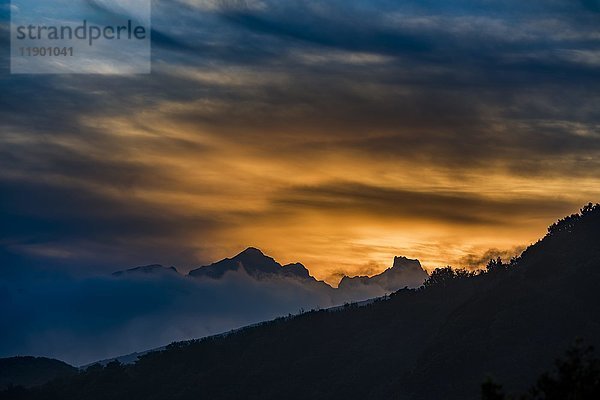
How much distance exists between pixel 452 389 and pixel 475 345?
15.0 metres

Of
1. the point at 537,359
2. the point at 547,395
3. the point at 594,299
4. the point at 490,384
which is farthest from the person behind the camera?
the point at 594,299

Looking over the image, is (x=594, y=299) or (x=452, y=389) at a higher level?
(x=594, y=299)

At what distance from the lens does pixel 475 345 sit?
199250 mm

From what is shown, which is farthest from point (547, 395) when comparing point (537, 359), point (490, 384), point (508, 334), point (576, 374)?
point (508, 334)

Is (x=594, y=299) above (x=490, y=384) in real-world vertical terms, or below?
above

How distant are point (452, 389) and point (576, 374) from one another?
5795 inches

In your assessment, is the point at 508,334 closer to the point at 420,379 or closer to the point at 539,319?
the point at 539,319

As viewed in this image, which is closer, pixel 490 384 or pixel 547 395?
pixel 490 384

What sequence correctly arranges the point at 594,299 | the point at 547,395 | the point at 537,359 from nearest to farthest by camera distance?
the point at 547,395
the point at 537,359
the point at 594,299

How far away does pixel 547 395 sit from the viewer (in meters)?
46.2

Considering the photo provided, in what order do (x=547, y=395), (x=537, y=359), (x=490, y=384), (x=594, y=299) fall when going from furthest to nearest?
(x=594, y=299), (x=537, y=359), (x=547, y=395), (x=490, y=384)

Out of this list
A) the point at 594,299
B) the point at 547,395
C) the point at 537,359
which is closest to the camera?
the point at 547,395

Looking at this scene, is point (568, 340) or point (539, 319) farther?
point (539, 319)

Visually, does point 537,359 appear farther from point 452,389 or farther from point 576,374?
point 576,374
